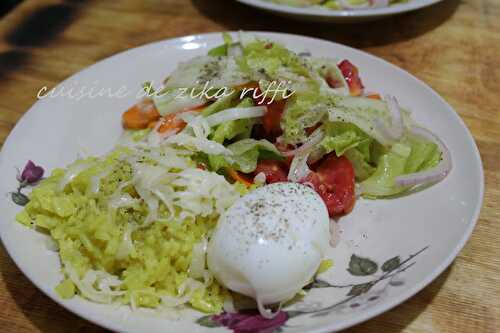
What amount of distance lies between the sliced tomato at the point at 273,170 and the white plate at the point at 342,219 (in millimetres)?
282

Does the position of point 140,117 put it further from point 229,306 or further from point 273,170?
point 229,306

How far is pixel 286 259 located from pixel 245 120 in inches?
30.0

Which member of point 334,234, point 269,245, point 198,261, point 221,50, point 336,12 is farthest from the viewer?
point 336,12

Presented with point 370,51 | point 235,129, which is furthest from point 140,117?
point 370,51

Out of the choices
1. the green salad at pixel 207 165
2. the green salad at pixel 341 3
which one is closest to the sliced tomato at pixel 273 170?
the green salad at pixel 207 165

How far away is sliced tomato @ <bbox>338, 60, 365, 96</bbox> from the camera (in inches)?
89.7

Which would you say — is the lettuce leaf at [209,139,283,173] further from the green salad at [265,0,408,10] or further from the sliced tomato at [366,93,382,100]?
the green salad at [265,0,408,10]

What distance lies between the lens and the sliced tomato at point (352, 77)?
2.28 meters

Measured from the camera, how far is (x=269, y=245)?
1492mm

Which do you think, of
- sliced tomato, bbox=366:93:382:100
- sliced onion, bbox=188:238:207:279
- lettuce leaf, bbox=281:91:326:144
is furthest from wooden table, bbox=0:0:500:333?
lettuce leaf, bbox=281:91:326:144

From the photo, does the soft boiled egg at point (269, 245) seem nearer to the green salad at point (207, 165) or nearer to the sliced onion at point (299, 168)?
the green salad at point (207, 165)

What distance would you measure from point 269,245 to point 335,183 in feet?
1.87

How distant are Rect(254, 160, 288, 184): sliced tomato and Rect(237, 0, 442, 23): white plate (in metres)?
1.05

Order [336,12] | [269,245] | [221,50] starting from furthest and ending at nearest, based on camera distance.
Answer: [336,12]
[221,50]
[269,245]
